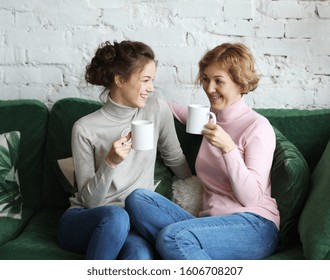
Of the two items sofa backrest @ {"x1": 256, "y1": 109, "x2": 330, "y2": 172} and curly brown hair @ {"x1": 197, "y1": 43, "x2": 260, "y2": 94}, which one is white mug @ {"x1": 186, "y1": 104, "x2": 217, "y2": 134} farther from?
sofa backrest @ {"x1": 256, "y1": 109, "x2": 330, "y2": 172}

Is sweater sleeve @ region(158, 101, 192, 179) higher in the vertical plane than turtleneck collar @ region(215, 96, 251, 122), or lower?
lower

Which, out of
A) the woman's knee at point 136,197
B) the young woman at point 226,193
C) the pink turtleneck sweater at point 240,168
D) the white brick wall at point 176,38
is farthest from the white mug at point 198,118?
the white brick wall at point 176,38

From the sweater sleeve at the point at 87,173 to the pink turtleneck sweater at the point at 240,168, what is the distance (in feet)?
1.23

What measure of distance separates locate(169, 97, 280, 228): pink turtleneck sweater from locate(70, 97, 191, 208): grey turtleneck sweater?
0.66 feet

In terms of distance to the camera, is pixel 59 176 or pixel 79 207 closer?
pixel 79 207

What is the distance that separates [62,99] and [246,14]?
0.87 meters

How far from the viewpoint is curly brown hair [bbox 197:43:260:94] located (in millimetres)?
1956

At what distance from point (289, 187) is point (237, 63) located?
460mm

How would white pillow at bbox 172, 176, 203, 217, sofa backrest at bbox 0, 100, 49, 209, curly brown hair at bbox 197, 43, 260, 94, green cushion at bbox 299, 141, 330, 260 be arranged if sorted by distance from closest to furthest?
green cushion at bbox 299, 141, 330, 260 < curly brown hair at bbox 197, 43, 260, 94 < white pillow at bbox 172, 176, 203, 217 < sofa backrest at bbox 0, 100, 49, 209

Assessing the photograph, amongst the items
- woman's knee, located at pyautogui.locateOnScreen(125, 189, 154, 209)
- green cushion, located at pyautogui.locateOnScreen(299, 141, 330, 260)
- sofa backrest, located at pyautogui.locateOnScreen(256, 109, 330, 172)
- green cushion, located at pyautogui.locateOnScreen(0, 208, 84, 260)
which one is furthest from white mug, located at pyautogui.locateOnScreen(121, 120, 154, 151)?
sofa backrest, located at pyautogui.locateOnScreen(256, 109, 330, 172)

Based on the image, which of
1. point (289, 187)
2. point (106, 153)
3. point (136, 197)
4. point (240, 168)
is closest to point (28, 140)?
point (106, 153)
